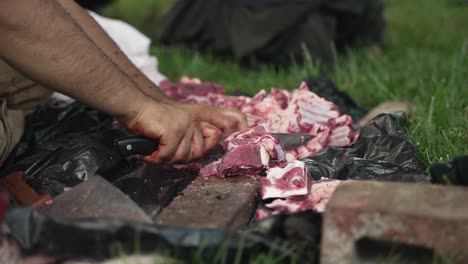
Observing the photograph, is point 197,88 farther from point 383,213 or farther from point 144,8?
point 144,8

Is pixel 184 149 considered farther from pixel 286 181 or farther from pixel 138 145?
pixel 286 181

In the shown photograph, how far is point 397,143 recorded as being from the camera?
2.98 meters

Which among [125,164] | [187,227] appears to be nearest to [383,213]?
[187,227]

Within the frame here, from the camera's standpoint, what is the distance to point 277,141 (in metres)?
2.78

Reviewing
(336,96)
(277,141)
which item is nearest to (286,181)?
(277,141)

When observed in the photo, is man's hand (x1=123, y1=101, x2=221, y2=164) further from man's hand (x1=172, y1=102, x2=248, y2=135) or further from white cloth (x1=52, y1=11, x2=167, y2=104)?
white cloth (x1=52, y1=11, x2=167, y2=104)

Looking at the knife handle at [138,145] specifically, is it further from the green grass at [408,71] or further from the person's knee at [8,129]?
the green grass at [408,71]

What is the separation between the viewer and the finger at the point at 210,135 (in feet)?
9.15

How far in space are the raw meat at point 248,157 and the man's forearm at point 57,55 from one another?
444mm

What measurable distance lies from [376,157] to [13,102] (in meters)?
1.60

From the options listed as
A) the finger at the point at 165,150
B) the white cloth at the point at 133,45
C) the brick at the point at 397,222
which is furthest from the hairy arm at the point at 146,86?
the brick at the point at 397,222

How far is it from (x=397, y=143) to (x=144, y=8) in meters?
4.77

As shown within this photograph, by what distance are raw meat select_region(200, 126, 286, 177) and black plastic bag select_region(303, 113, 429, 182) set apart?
7.6 inches

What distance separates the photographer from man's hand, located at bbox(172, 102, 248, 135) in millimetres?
2926
